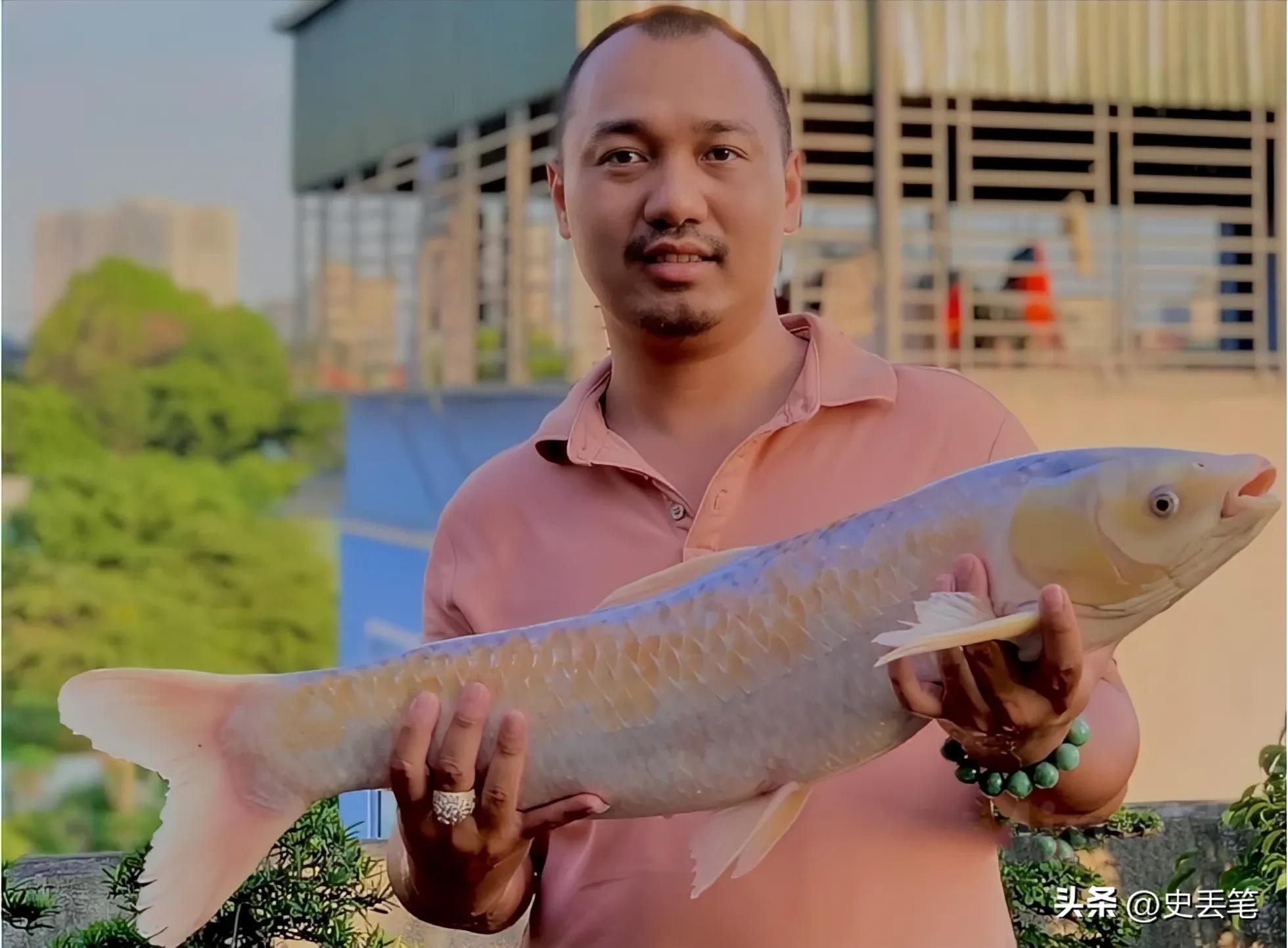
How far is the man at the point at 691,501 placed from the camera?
3.84 feet

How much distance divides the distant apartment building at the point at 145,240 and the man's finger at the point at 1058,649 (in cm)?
Result: 1031

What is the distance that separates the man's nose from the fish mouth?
0.45 metres

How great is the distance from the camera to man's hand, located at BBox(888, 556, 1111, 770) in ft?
3.20

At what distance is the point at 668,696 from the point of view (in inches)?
45.6

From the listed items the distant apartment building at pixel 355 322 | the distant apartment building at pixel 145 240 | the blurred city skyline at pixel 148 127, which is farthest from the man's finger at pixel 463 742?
the distant apartment building at pixel 145 240

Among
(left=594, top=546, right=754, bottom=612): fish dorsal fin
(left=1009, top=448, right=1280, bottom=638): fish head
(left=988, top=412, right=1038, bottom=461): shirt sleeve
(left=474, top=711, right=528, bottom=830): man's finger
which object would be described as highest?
(left=988, top=412, right=1038, bottom=461): shirt sleeve

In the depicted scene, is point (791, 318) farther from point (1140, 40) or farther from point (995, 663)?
point (1140, 40)

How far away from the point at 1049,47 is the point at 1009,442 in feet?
14.1

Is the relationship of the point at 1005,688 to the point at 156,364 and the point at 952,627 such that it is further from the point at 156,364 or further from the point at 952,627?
the point at 156,364

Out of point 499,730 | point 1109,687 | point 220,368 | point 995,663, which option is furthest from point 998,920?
point 220,368

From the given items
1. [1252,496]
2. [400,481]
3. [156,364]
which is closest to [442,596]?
[1252,496]

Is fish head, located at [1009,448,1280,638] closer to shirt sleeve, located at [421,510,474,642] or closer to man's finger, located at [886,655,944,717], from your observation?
man's finger, located at [886,655,944,717]

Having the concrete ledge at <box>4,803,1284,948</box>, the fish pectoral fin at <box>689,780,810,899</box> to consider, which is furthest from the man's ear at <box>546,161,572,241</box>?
the concrete ledge at <box>4,803,1284,948</box>

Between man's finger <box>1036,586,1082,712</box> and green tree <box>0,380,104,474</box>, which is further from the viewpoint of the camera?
green tree <box>0,380,104,474</box>
